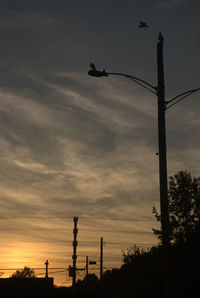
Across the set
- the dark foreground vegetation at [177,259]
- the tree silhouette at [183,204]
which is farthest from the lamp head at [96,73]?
the tree silhouette at [183,204]

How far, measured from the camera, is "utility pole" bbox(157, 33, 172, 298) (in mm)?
11102

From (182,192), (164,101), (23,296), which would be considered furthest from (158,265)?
(23,296)

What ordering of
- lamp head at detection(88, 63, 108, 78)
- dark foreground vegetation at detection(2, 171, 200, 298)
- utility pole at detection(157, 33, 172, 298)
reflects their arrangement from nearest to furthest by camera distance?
1. utility pole at detection(157, 33, 172, 298)
2. lamp head at detection(88, 63, 108, 78)
3. dark foreground vegetation at detection(2, 171, 200, 298)

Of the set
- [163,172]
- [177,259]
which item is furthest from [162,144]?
[177,259]

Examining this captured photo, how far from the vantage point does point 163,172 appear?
12.0 meters

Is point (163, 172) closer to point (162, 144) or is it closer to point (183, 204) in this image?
point (162, 144)

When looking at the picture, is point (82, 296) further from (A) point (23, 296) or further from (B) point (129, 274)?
(B) point (129, 274)

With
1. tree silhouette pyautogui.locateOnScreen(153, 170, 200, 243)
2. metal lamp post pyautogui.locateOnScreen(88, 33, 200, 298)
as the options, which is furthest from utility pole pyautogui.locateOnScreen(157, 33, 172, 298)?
tree silhouette pyautogui.locateOnScreen(153, 170, 200, 243)

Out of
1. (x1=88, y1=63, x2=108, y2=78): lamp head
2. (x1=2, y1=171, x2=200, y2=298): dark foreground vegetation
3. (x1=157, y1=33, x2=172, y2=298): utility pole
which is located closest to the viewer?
(x1=157, y1=33, x2=172, y2=298): utility pole

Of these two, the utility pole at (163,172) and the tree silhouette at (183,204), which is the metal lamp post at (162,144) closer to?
the utility pole at (163,172)

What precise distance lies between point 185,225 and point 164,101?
20340mm

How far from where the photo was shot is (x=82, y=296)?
67625mm

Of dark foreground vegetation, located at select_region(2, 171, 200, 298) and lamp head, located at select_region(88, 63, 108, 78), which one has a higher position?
lamp head, located at select_region(88, 63, 108, 78)

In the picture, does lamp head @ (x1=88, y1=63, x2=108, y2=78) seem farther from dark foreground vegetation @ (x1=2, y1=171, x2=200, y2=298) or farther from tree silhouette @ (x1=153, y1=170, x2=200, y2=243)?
tree silhouette @ (x1=153, y1=170, x2=200, y2=243)
